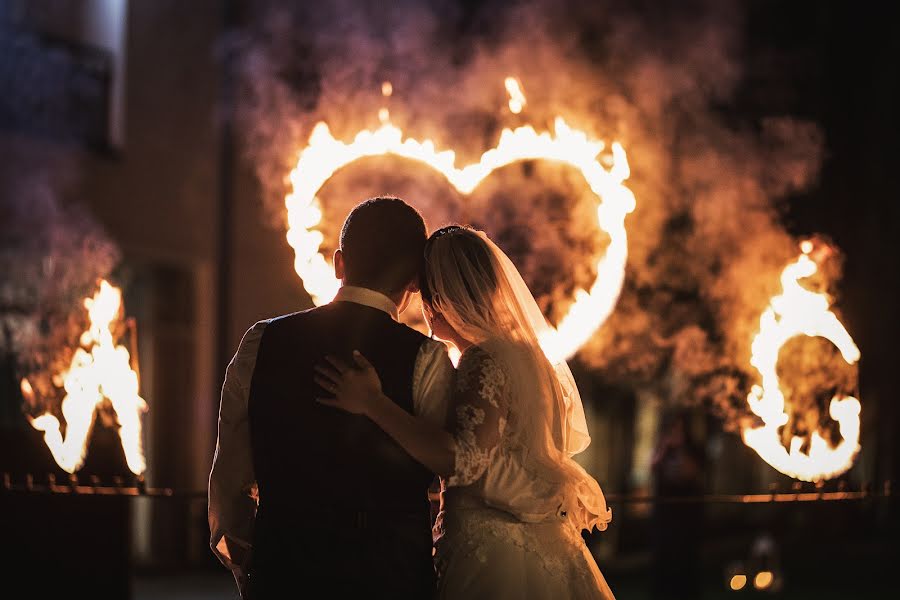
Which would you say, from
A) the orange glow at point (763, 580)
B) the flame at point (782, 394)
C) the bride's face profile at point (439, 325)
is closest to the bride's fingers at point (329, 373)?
the bride's face profile at point (439, 325)

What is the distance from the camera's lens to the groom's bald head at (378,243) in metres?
4.00

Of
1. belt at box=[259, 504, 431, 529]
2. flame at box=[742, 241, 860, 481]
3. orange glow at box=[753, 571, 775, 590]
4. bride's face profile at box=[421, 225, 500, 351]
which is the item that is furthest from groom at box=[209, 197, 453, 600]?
orange glow at box=[753, 571, 775, 590]

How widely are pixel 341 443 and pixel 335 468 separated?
0.08 metres

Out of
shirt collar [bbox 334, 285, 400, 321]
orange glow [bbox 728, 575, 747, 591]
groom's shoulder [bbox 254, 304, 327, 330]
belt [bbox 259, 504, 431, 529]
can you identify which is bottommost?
orange glow [bbox 728, 575, 747, 591]

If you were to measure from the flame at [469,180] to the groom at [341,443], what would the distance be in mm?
2909

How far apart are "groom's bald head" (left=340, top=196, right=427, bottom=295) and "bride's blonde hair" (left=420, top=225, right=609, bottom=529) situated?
240 mm

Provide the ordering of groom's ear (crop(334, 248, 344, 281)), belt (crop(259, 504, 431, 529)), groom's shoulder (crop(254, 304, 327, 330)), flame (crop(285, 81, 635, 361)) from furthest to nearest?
flame (crop(285, 81, 635, 361)), groom's ear (crop(334, 248, 344, 281)), groom's shoulder (crop(254, 304, 327, 330)), belt (crop(259, 504, 431, 529))

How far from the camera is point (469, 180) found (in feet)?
24.5

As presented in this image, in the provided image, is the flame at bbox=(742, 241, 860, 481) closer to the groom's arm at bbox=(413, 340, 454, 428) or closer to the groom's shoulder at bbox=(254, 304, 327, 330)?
the groom's arm at bbox=(413, 340, 454, 428)

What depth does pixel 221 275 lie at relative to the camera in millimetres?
13672

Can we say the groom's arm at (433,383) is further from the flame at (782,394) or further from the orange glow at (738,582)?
the orange glow at (738,582)

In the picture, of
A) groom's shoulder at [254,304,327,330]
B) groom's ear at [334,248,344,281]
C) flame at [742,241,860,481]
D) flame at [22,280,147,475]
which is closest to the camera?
groom's shoulder at [254,304,327,330]

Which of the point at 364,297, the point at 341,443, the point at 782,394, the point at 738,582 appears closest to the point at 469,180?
the point at 782,394

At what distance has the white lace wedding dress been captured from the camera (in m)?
4.26
